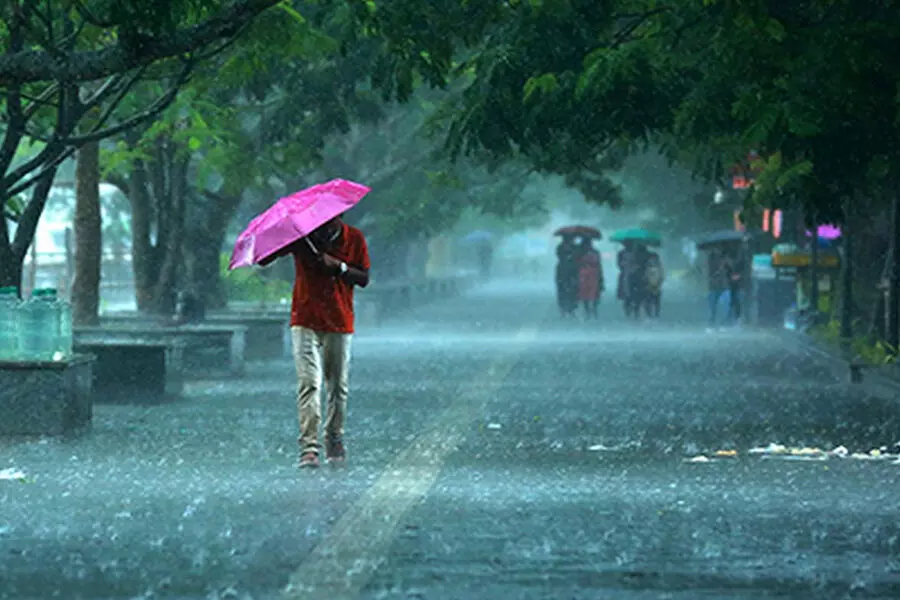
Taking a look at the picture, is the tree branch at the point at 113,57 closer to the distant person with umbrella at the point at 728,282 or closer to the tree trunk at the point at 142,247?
the tree trunk at the point at 142,247

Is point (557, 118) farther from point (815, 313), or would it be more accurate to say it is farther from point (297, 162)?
point (815, 313)

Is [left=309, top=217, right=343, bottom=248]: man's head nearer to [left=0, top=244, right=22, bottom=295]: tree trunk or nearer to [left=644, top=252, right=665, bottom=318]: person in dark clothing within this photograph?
[left=0, top=244, right=22, bottom=295]: tree trunk

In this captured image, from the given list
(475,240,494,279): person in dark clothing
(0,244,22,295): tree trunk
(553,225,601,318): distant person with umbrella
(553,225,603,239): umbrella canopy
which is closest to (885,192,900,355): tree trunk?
(0,244,22,295): tree trunk

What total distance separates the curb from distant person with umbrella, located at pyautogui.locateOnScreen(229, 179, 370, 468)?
9913mm

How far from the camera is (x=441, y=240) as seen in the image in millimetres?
106125

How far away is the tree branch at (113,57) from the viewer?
13.6 m

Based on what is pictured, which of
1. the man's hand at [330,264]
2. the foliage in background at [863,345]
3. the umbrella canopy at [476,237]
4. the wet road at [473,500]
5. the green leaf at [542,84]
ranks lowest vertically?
the wet road at [473,500]

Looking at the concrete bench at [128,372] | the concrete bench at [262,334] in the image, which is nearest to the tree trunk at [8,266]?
the concrete bench at [128,372]

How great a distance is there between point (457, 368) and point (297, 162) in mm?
5398

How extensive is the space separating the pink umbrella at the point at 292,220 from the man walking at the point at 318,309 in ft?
0.58

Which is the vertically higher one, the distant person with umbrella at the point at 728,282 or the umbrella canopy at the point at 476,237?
the umbrella canopy at the point at 476,237

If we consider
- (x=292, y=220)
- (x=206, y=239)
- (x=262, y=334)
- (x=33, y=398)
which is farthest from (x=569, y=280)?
(x=292, y=220)

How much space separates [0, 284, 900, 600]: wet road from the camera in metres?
8.88

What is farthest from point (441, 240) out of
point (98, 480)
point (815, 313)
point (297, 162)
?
point (98, 480)
